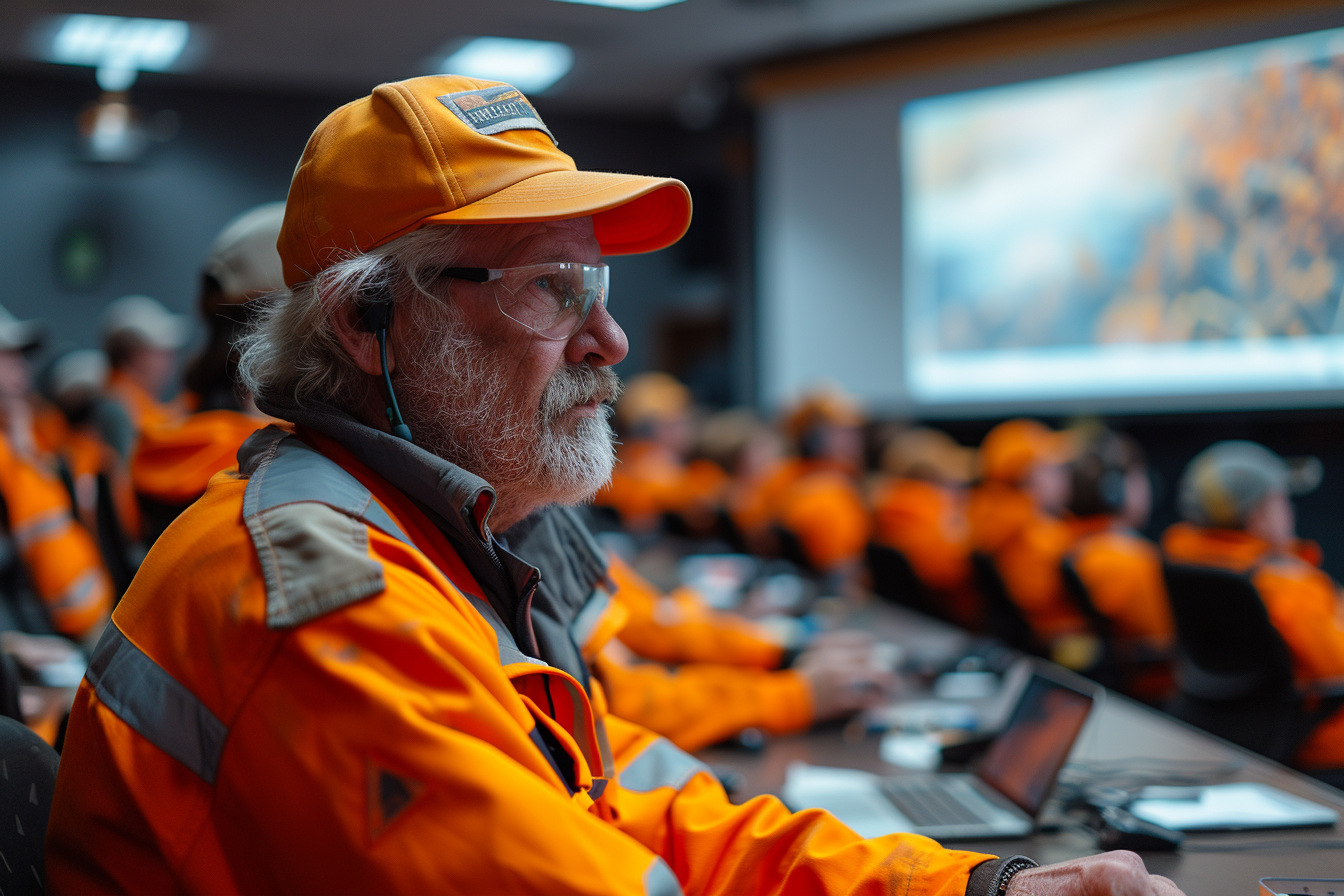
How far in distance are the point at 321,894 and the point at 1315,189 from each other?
5.93 metres

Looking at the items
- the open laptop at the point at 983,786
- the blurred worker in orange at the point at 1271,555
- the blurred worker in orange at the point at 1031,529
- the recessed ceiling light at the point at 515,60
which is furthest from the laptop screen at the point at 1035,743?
the recessed ceiling light at the point at 515,60

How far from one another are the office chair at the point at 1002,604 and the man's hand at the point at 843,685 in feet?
7.90

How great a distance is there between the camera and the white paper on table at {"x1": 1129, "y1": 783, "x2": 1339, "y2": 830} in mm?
1270

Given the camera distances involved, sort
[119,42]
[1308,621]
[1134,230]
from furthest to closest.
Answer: [119,42]
[1134,230]
[1308,621]

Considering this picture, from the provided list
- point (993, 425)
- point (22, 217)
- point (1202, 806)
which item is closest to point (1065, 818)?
point (1202, 806)

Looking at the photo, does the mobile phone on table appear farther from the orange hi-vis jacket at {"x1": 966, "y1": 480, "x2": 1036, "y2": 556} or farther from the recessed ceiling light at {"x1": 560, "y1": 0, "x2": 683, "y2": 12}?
the recessed ceiling light at {"x1": 560, "y1": 0, "x2": 683, "y2": 12}

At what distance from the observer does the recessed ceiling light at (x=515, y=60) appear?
701 centimetres

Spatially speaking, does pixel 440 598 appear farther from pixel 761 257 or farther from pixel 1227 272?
pixel 761 257

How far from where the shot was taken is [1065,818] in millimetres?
1350

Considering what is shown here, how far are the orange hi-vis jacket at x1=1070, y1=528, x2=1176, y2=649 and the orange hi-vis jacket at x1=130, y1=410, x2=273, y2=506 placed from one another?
2.99 metres

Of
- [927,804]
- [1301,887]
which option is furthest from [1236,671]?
[1301,887]

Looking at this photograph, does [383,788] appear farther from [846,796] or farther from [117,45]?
[117,45]

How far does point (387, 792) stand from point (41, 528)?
3259 mm

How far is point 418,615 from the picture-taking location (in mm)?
791
